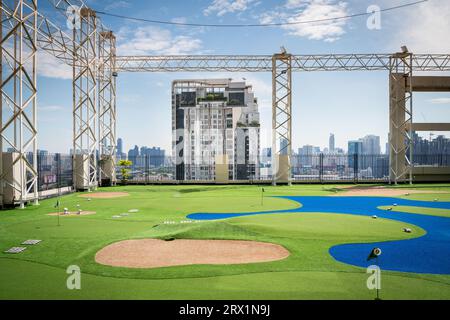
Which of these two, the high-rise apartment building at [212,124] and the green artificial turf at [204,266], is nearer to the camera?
the green artificial turf at [204,266]

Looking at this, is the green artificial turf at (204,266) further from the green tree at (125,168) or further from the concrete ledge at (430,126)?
the concrete ledge at (430,126)

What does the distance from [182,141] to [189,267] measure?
114m

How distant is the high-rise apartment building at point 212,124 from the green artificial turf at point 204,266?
97206mm

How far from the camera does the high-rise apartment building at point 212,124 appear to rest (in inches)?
4498

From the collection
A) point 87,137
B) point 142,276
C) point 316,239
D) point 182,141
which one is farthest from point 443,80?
point 182,141

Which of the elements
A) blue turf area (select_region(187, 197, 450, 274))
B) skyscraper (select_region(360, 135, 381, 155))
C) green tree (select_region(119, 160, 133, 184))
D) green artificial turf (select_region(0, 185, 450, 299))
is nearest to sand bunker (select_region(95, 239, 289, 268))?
green artificial turf (select_region(0, 185, 450, 299))

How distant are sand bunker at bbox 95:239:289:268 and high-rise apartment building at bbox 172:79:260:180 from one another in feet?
330

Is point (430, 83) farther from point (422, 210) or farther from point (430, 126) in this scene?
point (422, 210)

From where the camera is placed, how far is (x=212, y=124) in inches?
4547

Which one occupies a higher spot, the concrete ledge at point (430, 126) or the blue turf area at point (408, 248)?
the concrete ledge at point (430, 126)

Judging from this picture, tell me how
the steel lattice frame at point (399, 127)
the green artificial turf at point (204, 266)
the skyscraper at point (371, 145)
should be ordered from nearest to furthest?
the green artificial turf at point (204, 266), the steel lattice frame at point (399, 127), the skyscraper at point (371, 145)

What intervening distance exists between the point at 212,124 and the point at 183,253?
106 meters

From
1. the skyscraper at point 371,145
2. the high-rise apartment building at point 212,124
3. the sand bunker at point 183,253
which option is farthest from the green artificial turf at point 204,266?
the skyscraper at point 371,145

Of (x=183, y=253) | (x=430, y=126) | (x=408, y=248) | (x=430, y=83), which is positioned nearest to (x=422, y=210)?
(x=408, y=248)
